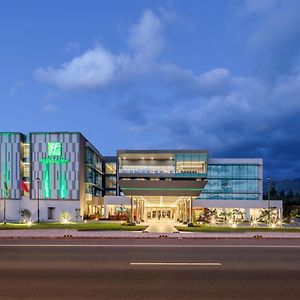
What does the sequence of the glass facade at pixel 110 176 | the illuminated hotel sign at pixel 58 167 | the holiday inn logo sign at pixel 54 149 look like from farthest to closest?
the glass facade at pixel 110 176, the holiday inn logo sign at pixel 54 149, the illuminated hotel sign at pixel 58 167


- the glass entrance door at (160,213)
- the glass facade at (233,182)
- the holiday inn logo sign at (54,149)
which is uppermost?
the holiday inn logo sign at (54,149)

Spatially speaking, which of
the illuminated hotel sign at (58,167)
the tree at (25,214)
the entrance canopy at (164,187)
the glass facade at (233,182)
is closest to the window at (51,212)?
the illuminated hotel sign at (58,167)

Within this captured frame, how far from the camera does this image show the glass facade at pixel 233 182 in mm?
94625

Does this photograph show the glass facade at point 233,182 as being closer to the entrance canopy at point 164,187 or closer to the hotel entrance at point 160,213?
the hotel entrance at point 160,213

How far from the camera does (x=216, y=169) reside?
316 ft
